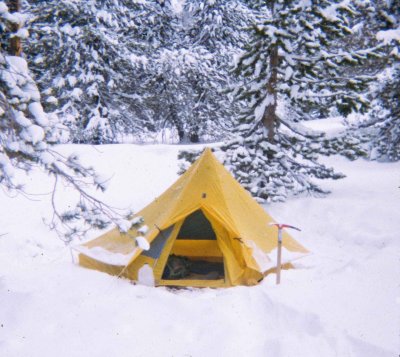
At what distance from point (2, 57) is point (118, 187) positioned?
31.0ft

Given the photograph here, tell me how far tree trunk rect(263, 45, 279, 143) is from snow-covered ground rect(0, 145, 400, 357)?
320cm

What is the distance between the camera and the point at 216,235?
21.6ft

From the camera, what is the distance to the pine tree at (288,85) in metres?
8.80

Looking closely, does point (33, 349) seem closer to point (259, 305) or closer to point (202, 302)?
point (202, 302)

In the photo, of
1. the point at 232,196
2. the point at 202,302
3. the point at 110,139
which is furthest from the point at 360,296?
the point at 110,139

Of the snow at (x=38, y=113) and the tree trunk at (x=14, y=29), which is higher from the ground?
the tree trunk at (x=14, y=29)

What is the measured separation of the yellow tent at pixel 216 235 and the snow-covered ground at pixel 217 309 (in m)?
0.28

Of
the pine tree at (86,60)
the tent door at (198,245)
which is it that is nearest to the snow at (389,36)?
the tent door at (198,245)

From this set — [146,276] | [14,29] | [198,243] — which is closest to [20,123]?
[14,29]

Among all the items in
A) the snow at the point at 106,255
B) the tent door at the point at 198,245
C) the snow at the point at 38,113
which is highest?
the snow at the point at 38,113

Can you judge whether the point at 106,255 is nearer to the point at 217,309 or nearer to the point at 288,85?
the point at 217,309

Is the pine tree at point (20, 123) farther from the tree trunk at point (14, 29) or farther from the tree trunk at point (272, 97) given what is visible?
the tree trunk at point (272, 97)

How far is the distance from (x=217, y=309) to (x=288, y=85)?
624 cm

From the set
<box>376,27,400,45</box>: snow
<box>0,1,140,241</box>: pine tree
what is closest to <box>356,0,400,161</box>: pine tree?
<box>376,27,400,45</box>: snow
